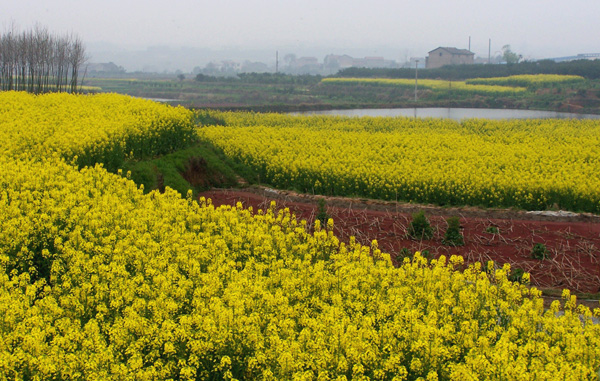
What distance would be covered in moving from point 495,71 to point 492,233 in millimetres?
83415

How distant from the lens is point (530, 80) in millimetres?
75562

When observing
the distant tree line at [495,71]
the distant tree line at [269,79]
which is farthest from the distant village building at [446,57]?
the distant tree line at [269,79]

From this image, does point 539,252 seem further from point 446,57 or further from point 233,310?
point 446,57

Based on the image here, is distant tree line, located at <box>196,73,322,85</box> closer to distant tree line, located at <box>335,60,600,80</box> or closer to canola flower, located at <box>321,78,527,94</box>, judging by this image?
canola flower, located at <box>321,78,527,94</box>

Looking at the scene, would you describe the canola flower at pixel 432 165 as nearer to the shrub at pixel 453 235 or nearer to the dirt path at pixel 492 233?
the dirt path at pixel 492 233

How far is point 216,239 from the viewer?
31.1 feet

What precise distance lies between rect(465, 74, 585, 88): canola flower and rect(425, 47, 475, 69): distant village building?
35380mm

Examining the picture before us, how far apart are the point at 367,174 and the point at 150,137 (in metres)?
6.42

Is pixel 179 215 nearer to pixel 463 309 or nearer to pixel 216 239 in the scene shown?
pixel 216 239

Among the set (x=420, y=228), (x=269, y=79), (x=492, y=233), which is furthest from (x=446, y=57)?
(x=420, y=228)

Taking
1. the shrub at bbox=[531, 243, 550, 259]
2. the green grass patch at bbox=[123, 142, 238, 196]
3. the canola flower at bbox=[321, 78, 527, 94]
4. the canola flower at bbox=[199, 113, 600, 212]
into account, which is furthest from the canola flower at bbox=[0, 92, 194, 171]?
the canola flower at bbox=[321, 78, 527, 94]

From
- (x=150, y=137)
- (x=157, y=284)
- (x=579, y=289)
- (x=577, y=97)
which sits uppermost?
(x=577, y=97)

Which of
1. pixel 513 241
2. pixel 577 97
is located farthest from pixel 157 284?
pixel 577 97

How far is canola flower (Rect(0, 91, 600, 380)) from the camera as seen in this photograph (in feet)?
19.5
